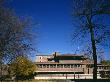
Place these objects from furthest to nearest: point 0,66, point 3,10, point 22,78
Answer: point 22,78
point 0,66
point 3,10

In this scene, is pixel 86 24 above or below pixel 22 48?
above

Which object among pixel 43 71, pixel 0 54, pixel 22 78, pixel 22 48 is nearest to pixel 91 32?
pixel 22 48

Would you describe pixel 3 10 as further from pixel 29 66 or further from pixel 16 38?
pixel 29 66

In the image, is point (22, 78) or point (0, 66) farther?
point (22, 78)

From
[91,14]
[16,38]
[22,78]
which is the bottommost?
[22,78]

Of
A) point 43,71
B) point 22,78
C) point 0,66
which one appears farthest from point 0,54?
point 43,71

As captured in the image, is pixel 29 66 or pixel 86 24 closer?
pixel 86 24

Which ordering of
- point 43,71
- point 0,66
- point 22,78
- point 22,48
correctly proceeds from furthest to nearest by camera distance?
point 43,71, point 22,78, point 0,66, point 22,48

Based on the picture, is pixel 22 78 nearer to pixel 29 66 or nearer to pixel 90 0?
pixel 29 66

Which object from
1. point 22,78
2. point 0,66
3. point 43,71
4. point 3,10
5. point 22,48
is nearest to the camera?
point 3,10

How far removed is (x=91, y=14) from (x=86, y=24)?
3.56ft

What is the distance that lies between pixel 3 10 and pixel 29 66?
2248 inches

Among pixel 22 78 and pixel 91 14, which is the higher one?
pixel 91 14

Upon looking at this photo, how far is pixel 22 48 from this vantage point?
2645 centimetres
